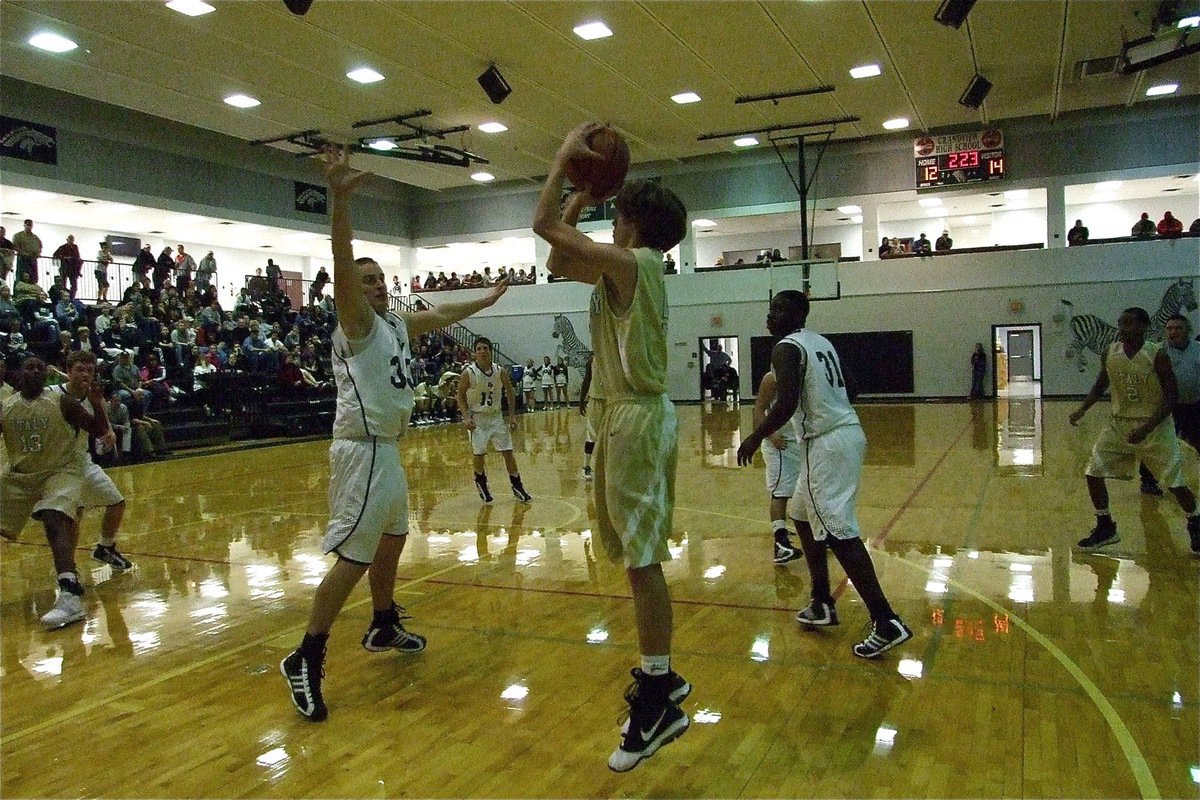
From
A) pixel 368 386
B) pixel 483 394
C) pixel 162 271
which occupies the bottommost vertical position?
pixel 483 394

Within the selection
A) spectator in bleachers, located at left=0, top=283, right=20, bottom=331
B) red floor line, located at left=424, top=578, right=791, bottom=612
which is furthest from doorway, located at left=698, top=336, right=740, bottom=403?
red floor line, located at left=424, top=578, right=791, bottom=612

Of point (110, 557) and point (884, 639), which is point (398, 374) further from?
point (110, 557)

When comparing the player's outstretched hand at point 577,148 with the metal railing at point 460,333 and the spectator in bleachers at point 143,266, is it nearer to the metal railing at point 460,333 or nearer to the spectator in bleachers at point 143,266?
the spectator in bleachers at point 143,266

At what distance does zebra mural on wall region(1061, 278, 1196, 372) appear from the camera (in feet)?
71.6

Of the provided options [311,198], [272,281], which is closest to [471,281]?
[311,198]

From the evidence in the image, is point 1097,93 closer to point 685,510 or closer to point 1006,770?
point 685,510

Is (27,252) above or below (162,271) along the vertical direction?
above

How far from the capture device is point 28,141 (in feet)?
61.8

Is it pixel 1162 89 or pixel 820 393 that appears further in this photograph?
pixel 1162 89

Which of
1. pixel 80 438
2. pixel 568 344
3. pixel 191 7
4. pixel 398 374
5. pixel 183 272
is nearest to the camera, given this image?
pixel 398 374

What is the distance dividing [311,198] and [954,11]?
19.8 m

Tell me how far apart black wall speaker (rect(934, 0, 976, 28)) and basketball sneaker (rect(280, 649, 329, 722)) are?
1144cm

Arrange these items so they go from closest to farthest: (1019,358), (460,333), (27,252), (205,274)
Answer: (27,252)
(205,274)
(460,333)
(1019,358)

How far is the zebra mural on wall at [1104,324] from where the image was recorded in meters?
21.8
